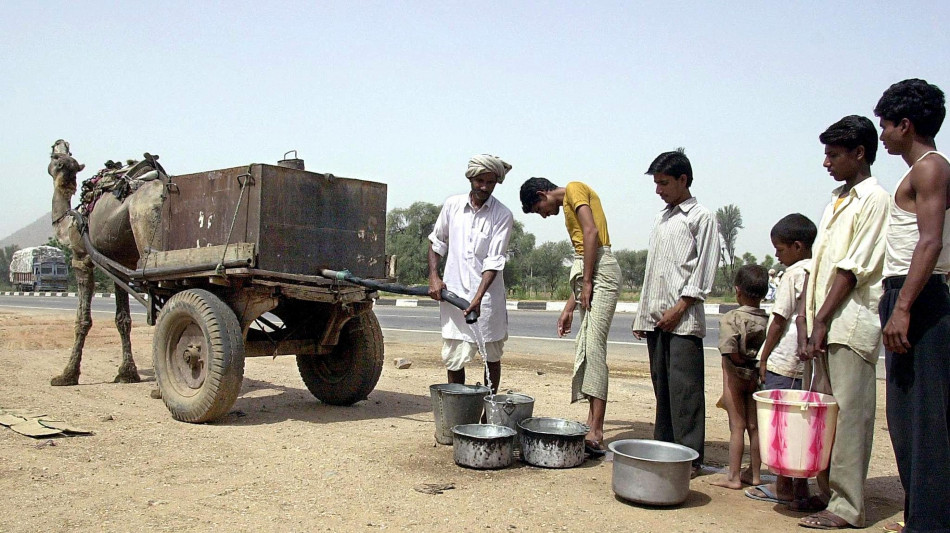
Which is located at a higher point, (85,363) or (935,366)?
(935,366)

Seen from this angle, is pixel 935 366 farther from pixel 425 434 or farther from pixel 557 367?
pixel 557 367

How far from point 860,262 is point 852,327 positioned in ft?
0.98

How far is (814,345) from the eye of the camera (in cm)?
351

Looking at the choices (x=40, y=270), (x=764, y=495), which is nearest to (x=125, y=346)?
(x=764, y=495)

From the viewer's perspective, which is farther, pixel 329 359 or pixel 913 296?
pixel 329 359

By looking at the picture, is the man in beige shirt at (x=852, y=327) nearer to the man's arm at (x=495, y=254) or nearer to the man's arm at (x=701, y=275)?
the man's arm at (x=701, y=275)

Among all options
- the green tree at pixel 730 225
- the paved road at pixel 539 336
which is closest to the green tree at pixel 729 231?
the green tree at pixel 730 225

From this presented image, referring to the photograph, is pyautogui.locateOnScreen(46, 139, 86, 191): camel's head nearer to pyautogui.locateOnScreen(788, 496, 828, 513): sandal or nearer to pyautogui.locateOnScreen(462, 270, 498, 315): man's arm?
pyautogui.locateOnScreen(462, 270, 498, 315): man's arm

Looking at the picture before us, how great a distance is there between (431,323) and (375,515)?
47.2ft

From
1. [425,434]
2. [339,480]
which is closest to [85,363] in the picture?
[425,434]

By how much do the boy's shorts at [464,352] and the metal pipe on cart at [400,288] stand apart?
34cm

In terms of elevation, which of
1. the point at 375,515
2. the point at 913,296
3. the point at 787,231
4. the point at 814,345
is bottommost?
the point at 375,515

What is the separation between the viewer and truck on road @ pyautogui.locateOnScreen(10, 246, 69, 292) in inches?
1719

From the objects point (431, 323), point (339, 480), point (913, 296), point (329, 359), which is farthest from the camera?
point (431, 323)
